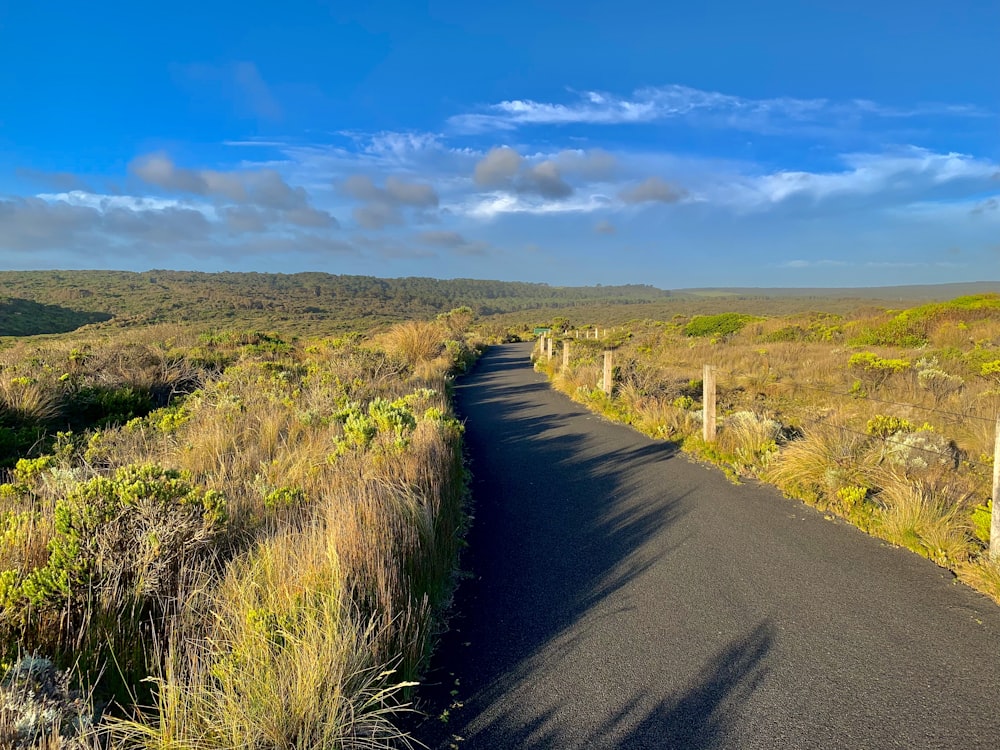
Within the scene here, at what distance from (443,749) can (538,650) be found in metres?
1.01

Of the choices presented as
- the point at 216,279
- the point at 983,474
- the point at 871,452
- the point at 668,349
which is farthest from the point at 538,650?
the point at 216,279

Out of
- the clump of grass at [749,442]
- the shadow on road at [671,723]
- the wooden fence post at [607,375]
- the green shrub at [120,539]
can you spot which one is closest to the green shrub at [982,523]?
the clump of grass at [749,442]

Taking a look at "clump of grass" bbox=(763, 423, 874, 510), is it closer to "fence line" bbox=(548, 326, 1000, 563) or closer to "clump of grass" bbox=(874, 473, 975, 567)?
"fence line" bbox=(548, 326, 1000, 563)

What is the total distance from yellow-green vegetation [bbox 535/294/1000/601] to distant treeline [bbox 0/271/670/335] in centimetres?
5110

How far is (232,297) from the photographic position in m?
88.5

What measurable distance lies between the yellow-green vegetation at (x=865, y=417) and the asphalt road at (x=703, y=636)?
38 centimetres

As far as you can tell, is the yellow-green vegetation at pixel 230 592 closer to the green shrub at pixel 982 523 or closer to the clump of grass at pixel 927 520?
the clump of grass at pixel 927 520

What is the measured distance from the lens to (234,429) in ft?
26.6

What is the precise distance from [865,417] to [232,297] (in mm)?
94523

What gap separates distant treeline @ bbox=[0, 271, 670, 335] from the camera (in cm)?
6912

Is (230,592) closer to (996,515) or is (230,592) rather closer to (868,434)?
(996,515)

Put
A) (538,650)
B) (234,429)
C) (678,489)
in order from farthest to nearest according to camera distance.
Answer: (234,429) → (678,489) → (538,650)

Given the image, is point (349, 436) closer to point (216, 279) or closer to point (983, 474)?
point (983, 474)

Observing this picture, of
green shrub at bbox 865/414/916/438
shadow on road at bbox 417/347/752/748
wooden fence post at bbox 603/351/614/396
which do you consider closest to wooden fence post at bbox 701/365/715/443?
shadow on road at bbox 417/347/752/748
